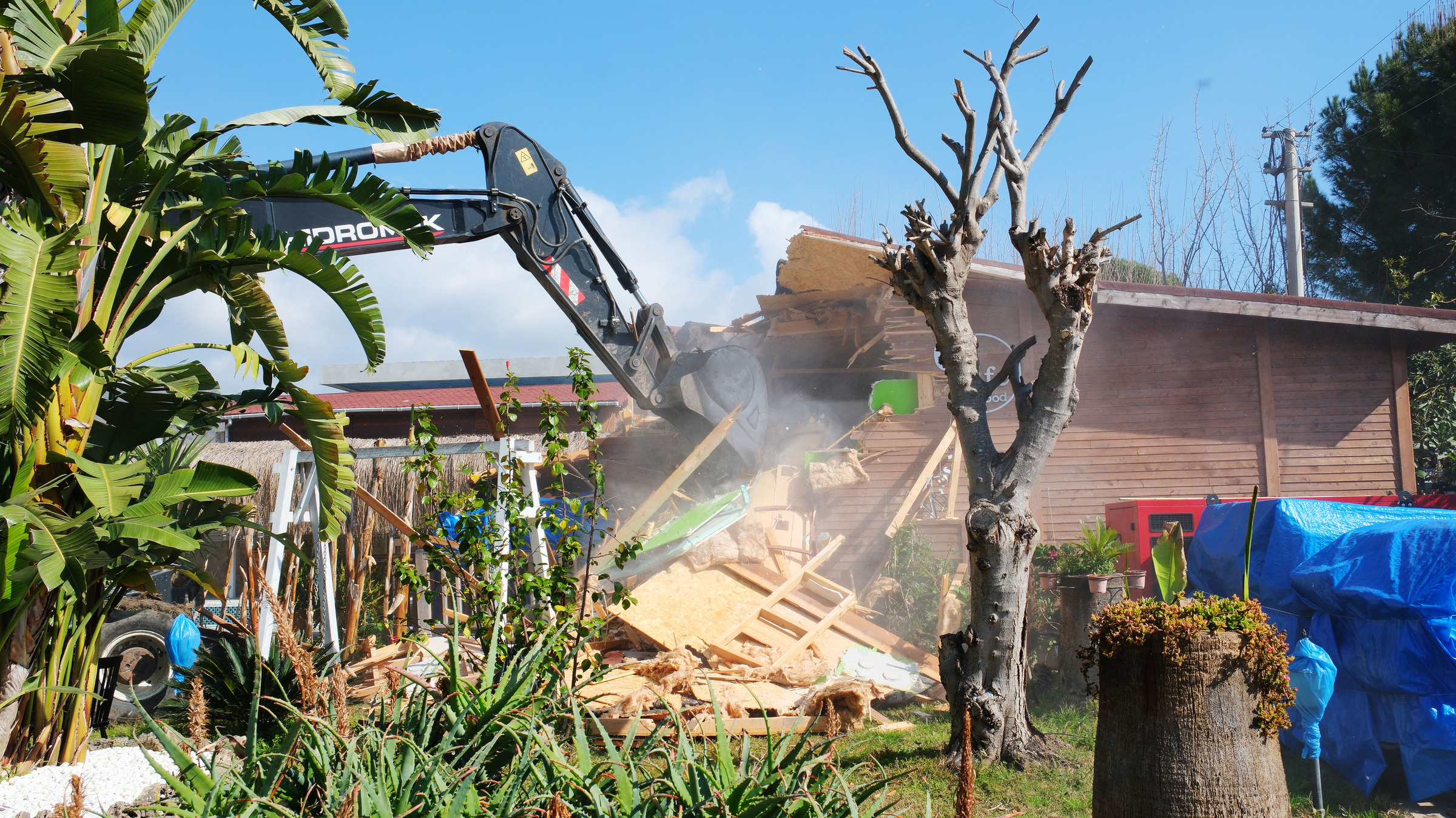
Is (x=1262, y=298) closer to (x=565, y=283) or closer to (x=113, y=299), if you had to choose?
(x=565, y=283)

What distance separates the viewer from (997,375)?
20.2 feet

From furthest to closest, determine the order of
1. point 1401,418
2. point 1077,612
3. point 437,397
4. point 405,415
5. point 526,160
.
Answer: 1. point 437,397
2. point 405,415
3. point 1401,418
4. point 526,160
5. point 1077,612

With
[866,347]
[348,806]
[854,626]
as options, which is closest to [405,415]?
[866,347]

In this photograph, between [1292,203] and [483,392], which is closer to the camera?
[483,392]

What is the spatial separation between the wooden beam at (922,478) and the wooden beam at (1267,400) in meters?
4.30

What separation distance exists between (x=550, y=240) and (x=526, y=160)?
2.72 feet

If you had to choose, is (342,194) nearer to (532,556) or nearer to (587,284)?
(532,556)

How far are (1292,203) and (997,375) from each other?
19239 millimetres

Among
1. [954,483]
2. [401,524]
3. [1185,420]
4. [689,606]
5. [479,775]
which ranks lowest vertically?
[689,606]

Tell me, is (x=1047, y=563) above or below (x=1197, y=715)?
above

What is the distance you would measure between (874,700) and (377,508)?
4.68 meters

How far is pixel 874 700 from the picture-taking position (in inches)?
309

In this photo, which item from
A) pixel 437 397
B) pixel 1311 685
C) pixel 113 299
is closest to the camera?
pixel 113 299

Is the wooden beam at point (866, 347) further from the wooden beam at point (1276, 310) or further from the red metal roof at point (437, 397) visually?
the red metal roof at point (437, 397)
